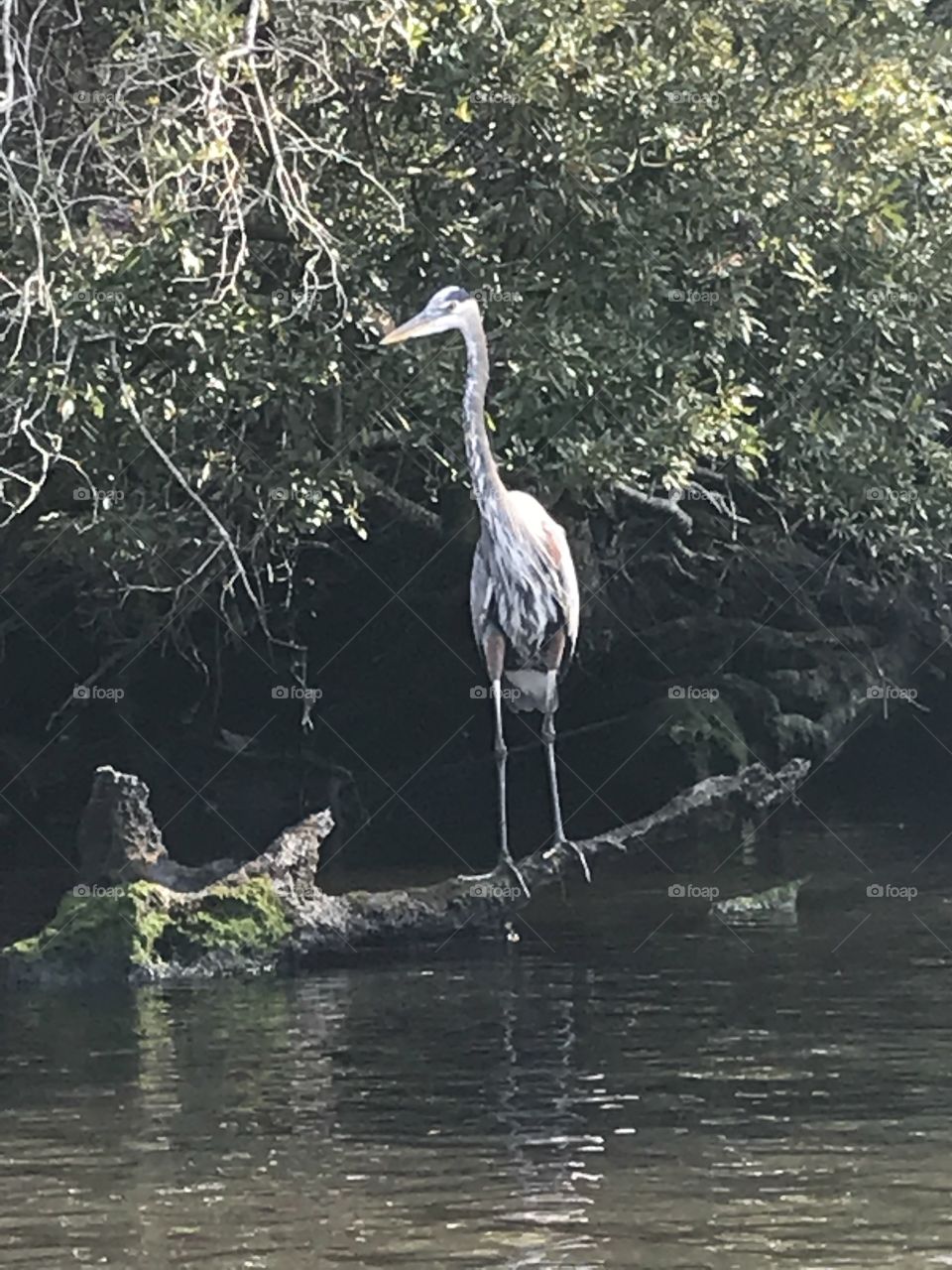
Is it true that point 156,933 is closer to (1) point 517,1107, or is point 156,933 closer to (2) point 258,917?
(2) point 258,917

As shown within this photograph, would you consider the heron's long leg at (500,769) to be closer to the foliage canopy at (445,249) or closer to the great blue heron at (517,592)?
the great blue heron at (517,592)

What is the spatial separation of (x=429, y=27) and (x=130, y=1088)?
19.4 feet

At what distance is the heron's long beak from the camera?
44.1 feet

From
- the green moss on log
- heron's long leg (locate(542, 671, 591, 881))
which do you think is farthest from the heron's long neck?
the green moss on log

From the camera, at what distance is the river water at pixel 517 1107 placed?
8359 millimetres

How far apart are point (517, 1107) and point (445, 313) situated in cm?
472

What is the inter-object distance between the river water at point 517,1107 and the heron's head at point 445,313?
3.24m

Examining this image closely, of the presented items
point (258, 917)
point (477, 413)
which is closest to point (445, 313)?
point (477, 413)

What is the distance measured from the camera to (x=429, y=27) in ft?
45.0

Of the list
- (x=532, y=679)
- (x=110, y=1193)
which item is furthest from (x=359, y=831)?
(x=110, y=1193)

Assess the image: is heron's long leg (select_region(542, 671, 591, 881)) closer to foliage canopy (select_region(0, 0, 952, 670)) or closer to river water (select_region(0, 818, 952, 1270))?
river water (select_region(0, 818, 952, 1270))

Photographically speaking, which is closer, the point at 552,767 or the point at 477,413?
the point at 477,413

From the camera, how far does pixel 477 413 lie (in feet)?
45.0

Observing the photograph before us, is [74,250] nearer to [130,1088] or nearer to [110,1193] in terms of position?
[130,1088]
